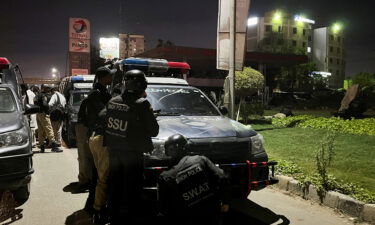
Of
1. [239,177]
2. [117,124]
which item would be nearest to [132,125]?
[117,124]

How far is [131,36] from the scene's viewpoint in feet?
189

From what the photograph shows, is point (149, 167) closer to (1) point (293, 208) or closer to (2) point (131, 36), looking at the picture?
(1) point (293, 208)

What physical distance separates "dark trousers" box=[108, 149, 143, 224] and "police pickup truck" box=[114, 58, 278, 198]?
0.98 feet

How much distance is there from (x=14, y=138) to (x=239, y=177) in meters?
3.13

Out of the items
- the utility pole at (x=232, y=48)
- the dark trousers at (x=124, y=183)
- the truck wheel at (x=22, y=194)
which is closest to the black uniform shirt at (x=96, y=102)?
the dark trousers at (x=124, y=183)

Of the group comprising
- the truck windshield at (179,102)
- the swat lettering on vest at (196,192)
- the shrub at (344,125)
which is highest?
the truck windshield at (179,102)

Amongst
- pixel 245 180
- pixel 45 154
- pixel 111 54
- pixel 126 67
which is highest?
pixel 111 54

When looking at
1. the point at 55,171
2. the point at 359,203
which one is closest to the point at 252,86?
the point at 55,171

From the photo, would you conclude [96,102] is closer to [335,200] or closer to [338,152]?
[335,200]

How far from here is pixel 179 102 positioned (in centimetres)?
584

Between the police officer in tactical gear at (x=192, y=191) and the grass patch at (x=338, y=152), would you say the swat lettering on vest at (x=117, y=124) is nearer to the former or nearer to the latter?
the police officer in tactical gear at (x=192, y=191)

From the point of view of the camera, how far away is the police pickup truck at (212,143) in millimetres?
4371

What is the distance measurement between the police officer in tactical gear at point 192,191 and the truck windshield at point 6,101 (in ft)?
12.3

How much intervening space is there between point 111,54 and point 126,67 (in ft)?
162
